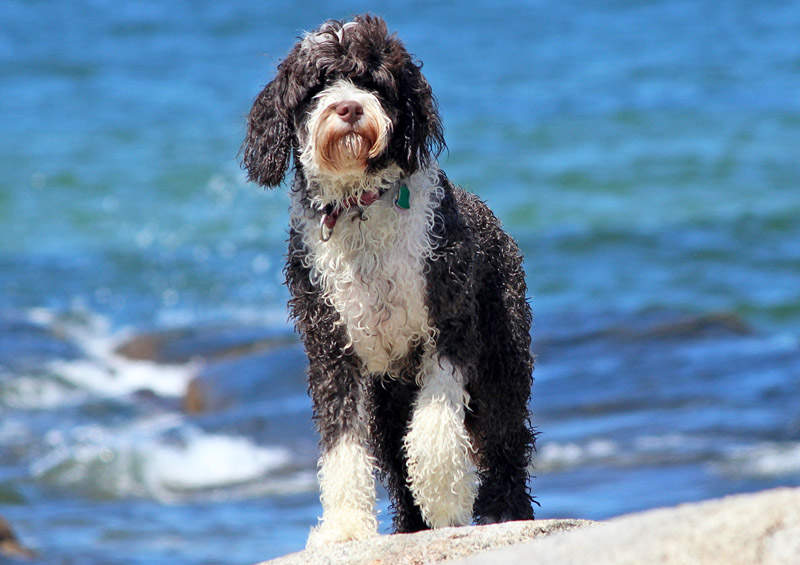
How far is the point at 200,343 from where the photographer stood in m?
15.2

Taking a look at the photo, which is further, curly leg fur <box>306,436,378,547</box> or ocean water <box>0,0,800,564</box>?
ocean water <box>0,0,800,564</box>

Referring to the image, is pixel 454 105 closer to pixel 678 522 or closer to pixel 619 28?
pixel 619 28

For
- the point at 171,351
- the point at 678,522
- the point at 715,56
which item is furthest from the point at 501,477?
the point at 715,56

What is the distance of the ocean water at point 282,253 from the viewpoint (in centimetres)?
1129

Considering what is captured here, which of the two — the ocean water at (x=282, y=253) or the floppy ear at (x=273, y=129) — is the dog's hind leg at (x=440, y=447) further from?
the ocean water at (x=282, y=253)

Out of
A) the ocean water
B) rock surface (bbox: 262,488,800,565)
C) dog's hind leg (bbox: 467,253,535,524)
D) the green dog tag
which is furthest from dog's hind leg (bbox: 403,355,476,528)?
the ocean water

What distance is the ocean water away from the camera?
37.0 ft

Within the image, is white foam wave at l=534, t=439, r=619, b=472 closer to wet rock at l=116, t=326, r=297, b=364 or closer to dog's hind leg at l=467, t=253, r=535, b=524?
wet rock at l=116, t=326, r=297, b=364

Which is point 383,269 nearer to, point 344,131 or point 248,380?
point 344,131

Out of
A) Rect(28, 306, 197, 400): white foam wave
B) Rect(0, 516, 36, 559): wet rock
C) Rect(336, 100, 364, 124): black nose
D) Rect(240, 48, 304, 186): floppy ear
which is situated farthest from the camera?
Rect(28, 306, 197, 400): white foam wave

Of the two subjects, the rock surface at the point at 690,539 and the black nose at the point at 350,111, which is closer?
the rock surface at the point at 690,539

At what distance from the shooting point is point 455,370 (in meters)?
5.70

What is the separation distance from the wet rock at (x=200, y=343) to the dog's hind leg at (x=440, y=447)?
857 centimetres

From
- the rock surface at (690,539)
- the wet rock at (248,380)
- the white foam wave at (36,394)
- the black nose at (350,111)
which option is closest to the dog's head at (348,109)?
the black nose at (350,111)
